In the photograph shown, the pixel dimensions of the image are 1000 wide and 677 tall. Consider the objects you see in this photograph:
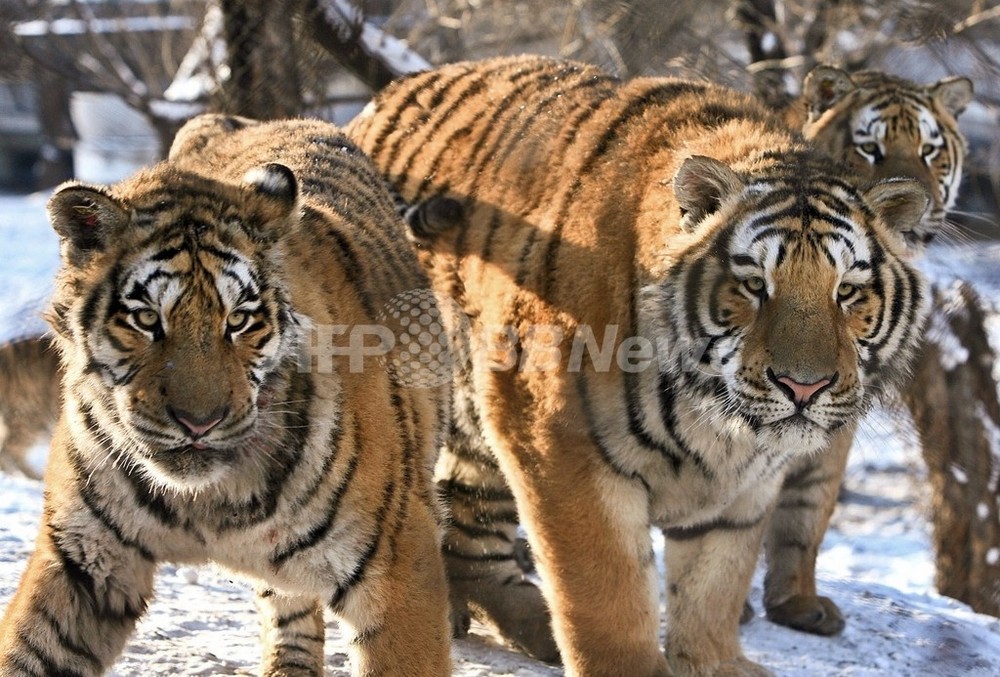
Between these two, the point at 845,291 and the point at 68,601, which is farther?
the point at 845,291

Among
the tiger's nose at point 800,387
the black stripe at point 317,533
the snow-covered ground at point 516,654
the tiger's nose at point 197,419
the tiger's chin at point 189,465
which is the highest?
the tiger's nose at point 800,387

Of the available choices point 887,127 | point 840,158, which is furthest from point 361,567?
point 887,127

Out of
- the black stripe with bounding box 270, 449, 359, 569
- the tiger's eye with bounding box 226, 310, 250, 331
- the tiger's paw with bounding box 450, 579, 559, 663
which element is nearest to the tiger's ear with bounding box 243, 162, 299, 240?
the tiger's eye with bounding box 226, 310, 250, 331

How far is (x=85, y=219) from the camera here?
2.20 meters

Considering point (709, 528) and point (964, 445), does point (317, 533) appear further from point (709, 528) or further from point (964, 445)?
point (964, 445)

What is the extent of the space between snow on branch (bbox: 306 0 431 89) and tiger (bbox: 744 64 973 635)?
6.16 feet

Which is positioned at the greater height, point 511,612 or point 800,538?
point 800,538

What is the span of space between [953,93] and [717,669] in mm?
2034

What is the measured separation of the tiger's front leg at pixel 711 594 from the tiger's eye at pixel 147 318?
1.57 metres

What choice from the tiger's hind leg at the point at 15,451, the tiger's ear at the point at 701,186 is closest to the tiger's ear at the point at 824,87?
the tiger's ear at the point at 701,186

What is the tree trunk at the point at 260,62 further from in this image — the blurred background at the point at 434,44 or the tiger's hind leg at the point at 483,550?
the tiger's hind leg at the point at 483,550

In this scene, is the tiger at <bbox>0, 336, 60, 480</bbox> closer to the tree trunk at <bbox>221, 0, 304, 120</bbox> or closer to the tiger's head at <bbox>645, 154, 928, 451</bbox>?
the tree trunk at <bbox>221, 0, 304, 120</bbox>

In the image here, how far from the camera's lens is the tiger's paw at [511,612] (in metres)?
3.46

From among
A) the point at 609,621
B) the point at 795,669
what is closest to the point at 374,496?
the point at 609,621
